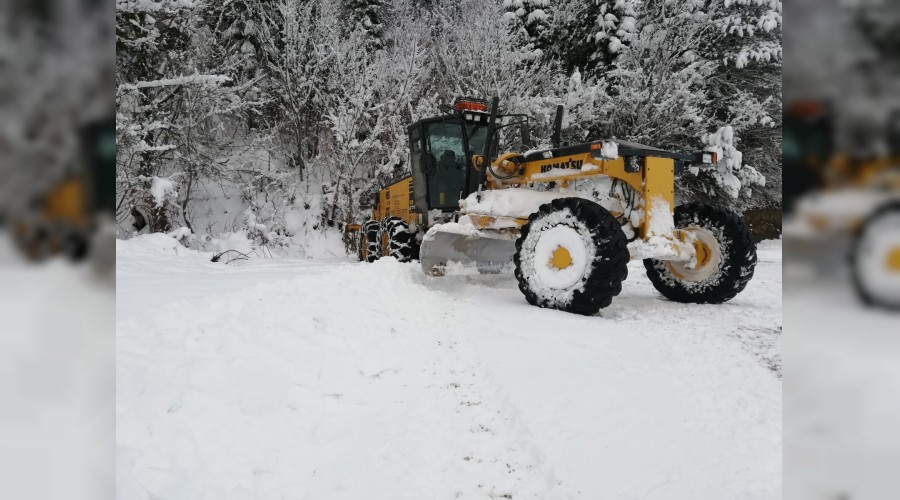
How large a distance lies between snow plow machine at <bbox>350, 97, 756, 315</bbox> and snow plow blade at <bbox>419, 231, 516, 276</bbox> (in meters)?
0.02

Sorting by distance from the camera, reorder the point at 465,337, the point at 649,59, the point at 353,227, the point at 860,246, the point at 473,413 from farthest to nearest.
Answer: the point at 649,59
the point at 353,227
the point at 465,337
the point at 473,413
the point at 860,246

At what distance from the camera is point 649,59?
15.0 metres

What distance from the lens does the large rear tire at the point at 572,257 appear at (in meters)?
4.51

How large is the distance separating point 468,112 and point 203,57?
10.0m

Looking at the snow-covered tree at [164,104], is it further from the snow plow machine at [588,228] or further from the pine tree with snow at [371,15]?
the pine tree with snow at [371,15]

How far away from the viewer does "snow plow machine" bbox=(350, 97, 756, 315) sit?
4664mm

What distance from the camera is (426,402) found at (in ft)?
9.55

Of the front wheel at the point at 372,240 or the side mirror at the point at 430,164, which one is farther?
the front wheel at the point at 372,240

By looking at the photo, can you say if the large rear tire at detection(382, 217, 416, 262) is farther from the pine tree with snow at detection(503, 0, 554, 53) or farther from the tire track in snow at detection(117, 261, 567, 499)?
the pine tree with snow at detection(503, 0, 554, 53)

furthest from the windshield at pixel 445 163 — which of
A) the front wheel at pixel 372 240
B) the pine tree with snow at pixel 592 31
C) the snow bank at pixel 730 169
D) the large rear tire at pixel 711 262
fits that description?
the pine tree with snow at pixel 592 31

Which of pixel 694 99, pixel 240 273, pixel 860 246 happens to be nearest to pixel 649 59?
pixel 694 99

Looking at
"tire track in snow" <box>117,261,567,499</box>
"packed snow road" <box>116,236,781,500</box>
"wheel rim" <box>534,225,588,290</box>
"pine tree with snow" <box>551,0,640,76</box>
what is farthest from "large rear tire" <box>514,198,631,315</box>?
"pine tree with snow" <box>551,0,640,76</box>

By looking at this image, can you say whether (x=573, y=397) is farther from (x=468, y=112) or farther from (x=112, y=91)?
(x=468, y=112)

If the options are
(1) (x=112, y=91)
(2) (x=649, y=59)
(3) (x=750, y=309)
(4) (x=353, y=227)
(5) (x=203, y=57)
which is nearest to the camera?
(1) (x=112, y=91)
